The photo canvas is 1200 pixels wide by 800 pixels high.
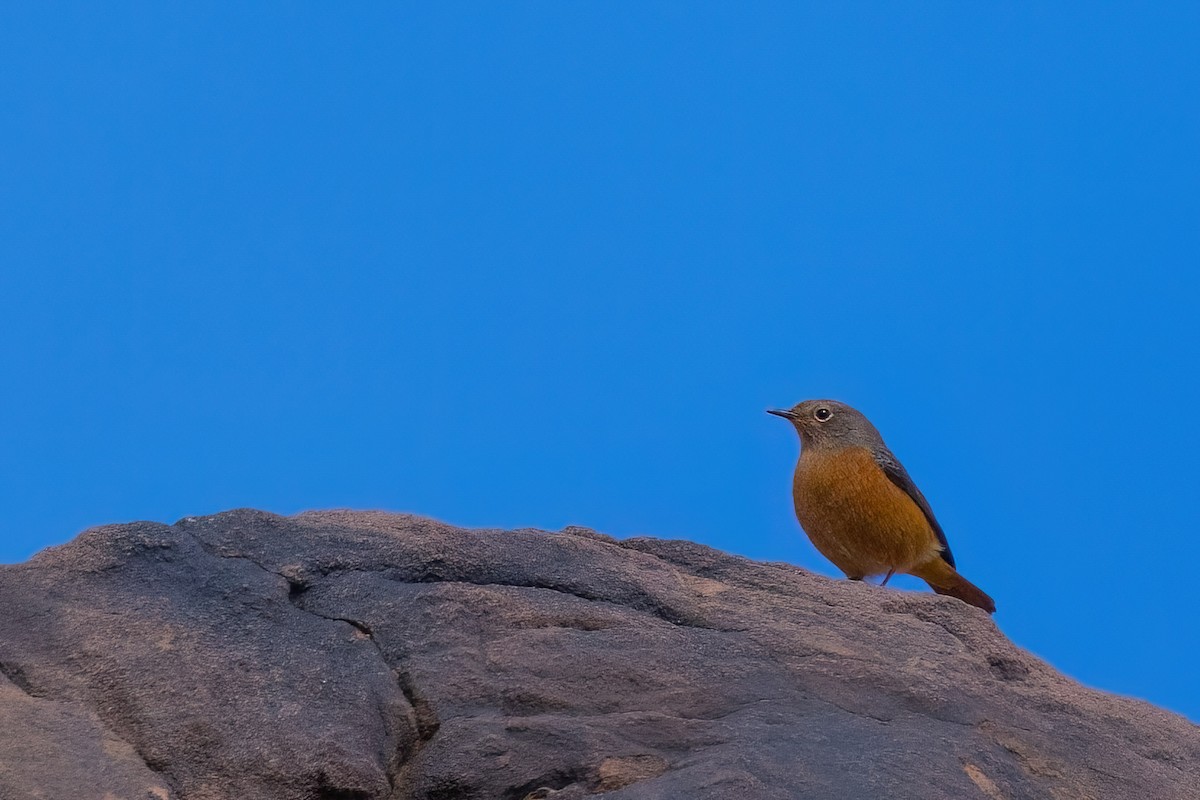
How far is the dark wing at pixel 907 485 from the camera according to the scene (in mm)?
7387

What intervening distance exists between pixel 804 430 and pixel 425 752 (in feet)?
13.0

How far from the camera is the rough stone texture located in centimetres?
395

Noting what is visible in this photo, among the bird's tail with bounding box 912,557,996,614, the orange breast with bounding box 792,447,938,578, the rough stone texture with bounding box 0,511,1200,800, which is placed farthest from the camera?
the bird's tail with bounding box 912,557,996,614

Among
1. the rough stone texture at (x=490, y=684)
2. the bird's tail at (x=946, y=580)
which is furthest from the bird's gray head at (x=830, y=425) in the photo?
the rough stone texture at (x=490, y=684)

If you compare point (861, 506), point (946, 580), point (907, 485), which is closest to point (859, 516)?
point (861, 506)

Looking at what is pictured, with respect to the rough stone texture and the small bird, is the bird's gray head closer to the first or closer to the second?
the small bird

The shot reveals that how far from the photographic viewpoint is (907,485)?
7402 millimetres

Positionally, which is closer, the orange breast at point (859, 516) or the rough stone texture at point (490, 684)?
the rough stone texture at point (490, 684)

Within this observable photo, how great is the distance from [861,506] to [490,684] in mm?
3306

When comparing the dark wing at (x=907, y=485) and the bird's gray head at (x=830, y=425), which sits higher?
the bird's gray head at (x=830, y=425)

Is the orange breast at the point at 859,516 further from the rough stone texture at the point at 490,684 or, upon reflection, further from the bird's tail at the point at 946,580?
the rough stone texture at the point at 490,684

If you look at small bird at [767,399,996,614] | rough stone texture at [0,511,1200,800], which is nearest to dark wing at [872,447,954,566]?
small bird at [767,399,996,614]

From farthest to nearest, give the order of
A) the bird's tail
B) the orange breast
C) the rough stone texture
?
the bird's tail < the orange breast < the rough stone texture

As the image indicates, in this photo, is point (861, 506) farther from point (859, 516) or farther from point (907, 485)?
point (907, 485)
